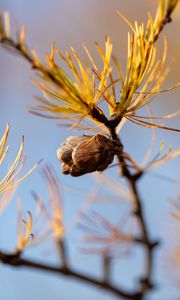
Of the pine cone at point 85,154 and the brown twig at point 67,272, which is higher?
the pine cone at point 85,154

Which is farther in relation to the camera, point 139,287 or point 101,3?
point 101,3

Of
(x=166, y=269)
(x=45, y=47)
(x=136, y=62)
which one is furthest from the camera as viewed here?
(x=45, y=47)

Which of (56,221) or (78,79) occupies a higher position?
(78,79)

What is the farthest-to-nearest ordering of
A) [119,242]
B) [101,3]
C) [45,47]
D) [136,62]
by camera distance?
[101,3]
[45,47]
[119,242]
[136,62]

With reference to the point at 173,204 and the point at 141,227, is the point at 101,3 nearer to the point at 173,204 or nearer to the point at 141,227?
the point at 173,204

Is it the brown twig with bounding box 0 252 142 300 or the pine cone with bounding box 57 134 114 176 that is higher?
the pine cone with bounding box 57 134 114 176

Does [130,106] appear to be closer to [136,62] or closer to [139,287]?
[136,62]

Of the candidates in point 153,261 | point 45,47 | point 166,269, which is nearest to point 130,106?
point 153,261

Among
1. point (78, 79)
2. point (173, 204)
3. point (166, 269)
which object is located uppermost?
point (78, 79)
